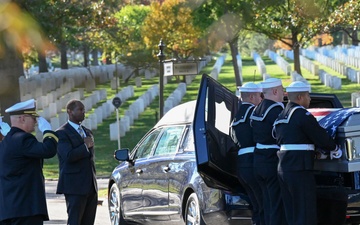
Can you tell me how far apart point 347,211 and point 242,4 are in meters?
27.3

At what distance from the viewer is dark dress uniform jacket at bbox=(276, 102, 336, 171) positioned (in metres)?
9.80

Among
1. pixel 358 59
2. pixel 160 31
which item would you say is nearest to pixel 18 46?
pixel 160 31

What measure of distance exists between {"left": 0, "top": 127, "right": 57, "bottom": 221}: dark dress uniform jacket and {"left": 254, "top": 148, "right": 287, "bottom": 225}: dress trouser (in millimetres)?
2277

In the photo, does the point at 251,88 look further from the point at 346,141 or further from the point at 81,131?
the point at 81,131

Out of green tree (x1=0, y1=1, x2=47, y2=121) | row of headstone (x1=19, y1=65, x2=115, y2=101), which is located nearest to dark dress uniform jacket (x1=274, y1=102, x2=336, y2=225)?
green tree (x1=0, y1=1, x2=47, y2=121)

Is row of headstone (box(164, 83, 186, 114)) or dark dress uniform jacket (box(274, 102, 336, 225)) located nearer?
dark dress uniform jacket (box(274, 102, 336, 225))

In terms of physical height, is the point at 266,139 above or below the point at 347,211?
above

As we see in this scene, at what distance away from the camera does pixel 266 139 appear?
10.5 meters

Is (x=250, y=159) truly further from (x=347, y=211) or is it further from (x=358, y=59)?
(x=358, y=59)

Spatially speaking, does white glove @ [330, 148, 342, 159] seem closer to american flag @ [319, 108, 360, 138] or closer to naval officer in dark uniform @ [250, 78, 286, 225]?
american flag @ [319, 108, 360, 138]

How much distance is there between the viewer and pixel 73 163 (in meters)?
11.8

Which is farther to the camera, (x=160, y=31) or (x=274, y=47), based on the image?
(x=274, y=47)

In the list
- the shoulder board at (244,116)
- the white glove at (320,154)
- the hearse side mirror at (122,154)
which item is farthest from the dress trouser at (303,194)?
the hearse side mirror at (122,154)

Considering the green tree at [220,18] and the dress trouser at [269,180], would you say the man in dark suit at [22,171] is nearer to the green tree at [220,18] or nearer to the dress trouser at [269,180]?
the dress trouser at [269,180]
